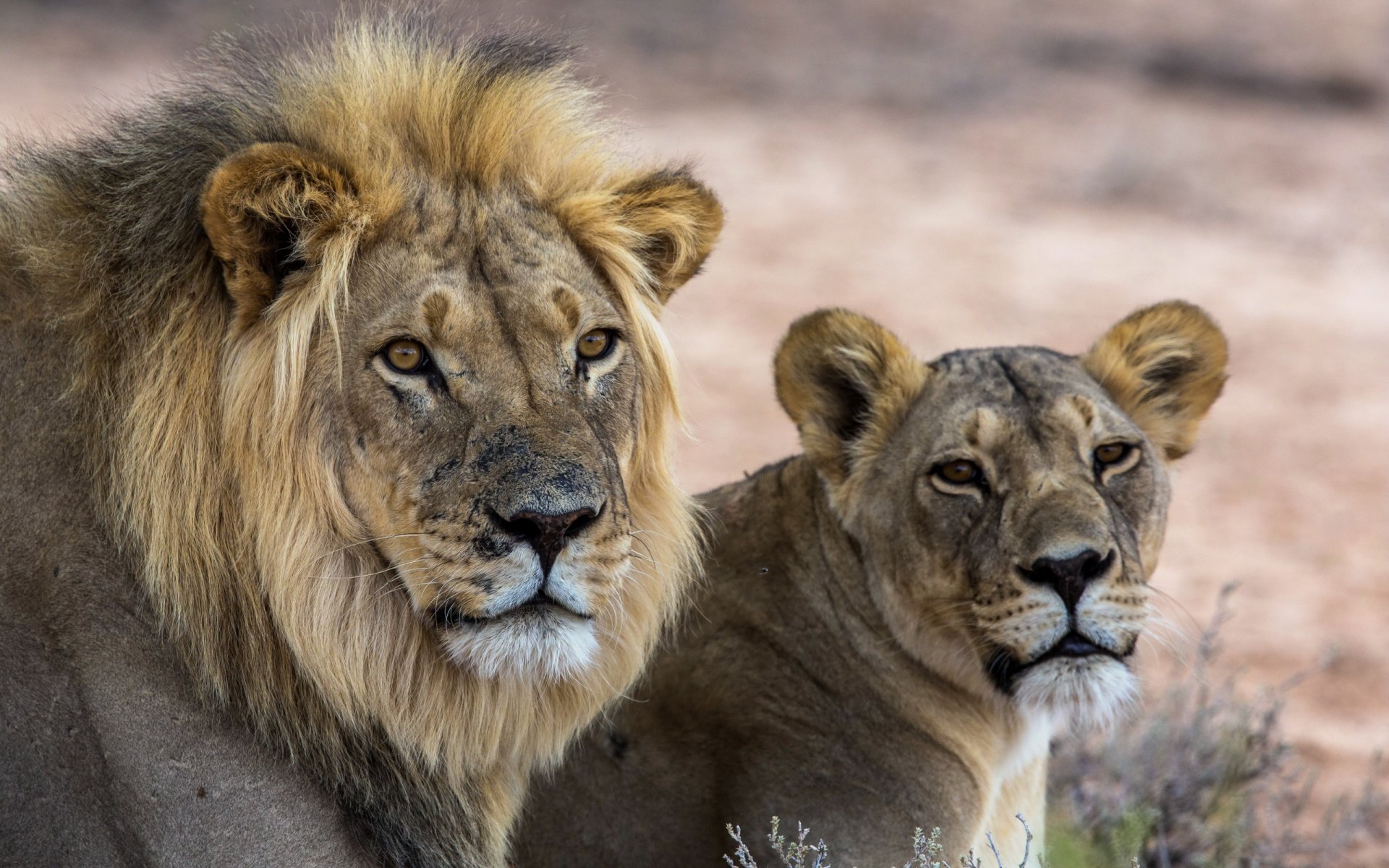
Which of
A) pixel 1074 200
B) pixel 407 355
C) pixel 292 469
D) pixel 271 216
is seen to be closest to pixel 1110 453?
pixel 407 355

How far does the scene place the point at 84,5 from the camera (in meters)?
16.8

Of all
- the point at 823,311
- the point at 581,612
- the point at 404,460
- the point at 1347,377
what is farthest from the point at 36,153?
the point at 1347,377

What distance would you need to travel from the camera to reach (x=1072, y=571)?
3389mm

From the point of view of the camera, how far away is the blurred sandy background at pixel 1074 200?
8078 millimetres

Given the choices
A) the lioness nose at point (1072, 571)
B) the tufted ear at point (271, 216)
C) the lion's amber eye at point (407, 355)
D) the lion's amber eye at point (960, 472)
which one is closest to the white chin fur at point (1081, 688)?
the lioness nose at point (1072, 571)

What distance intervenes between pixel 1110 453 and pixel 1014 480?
0.85 ft

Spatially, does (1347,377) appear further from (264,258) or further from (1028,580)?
(264,258)

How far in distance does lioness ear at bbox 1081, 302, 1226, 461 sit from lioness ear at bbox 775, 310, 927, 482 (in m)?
0.46

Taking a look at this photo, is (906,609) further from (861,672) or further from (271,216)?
(271,216)

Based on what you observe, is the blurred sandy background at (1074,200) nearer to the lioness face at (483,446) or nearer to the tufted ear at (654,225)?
the tufted ear at (654,225)

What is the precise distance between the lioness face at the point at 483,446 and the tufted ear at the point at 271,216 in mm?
109

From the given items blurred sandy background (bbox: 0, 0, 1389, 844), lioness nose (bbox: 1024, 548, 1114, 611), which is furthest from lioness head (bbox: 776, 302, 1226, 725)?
blurred sandy background (bbox: 0, 0, 1389, 844)

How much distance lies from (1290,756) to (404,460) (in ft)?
12.7

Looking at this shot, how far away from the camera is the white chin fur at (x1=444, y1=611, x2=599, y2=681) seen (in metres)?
2.92
